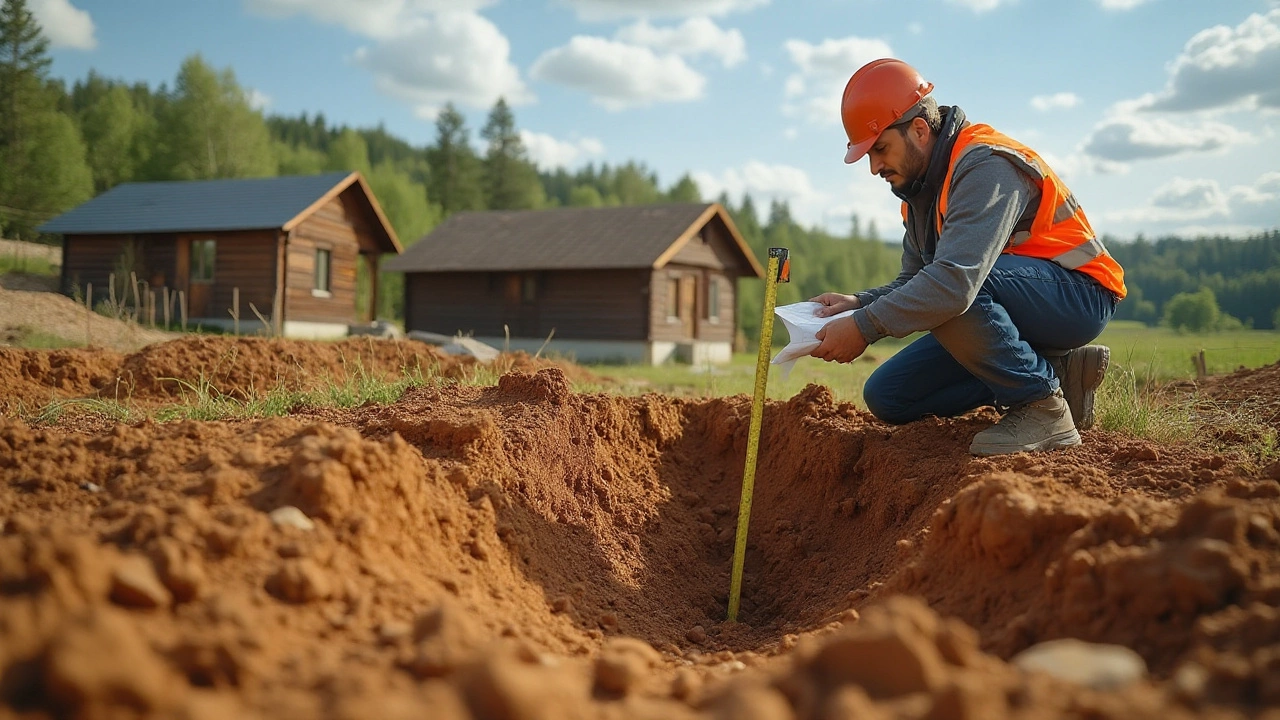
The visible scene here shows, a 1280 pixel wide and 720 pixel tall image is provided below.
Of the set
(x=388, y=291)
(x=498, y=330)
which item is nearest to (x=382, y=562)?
(x=498, y=330)

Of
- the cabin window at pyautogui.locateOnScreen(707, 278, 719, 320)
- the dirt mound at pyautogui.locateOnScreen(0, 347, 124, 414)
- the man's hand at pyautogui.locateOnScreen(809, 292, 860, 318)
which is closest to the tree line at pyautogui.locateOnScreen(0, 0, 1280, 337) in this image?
the man's hand at pyautogui.locateOnScreen(809, 292, 860, 318)

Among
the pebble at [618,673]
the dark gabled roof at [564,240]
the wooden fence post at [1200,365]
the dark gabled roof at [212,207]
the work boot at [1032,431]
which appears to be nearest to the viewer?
the pebble at [618,673]

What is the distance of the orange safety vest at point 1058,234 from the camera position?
3707mm

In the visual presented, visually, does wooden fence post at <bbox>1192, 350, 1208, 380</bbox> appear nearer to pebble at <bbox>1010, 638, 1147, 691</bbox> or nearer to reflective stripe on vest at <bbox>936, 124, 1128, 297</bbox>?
reflective stripe on vest at <bbox>936, 124, 1128, 297</bbox>

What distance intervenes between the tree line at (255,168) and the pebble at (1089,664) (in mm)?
8532

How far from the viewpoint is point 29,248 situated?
107 ft

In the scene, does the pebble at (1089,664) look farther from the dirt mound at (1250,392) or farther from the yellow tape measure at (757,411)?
the dirt mound at (1250,392)

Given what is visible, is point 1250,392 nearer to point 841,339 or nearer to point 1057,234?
point 1057,234

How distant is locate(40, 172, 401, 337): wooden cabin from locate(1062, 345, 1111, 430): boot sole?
20.8 meters

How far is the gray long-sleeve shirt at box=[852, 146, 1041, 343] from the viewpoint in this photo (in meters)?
3.30

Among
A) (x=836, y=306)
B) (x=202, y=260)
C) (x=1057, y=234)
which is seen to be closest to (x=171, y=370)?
(x=836, y=306)

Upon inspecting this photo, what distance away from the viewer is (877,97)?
145 inches

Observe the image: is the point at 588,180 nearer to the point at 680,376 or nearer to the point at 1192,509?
the point at 680,376

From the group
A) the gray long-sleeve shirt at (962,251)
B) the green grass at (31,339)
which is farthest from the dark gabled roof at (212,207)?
the gray long-sleeve shirt at (962,251)
